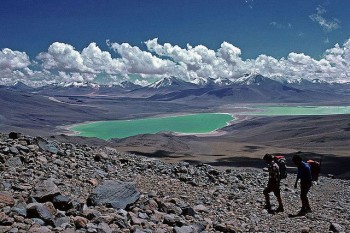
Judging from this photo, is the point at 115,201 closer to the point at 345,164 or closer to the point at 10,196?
the point at 10,196

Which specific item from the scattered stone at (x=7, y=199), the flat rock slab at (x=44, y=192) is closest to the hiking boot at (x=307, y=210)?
the flat rock slab at (x=44, y=192)

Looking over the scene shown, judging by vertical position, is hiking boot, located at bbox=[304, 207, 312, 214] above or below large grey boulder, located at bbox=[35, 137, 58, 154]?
below

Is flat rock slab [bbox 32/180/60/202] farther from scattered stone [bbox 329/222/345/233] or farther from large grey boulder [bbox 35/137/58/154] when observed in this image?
scattered stone [bbox 329/222/345/233]

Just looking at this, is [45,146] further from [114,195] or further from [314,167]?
[314,167]

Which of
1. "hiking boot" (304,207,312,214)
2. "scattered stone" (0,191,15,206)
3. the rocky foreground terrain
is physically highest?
"scattered stone" (0,191,15,206)

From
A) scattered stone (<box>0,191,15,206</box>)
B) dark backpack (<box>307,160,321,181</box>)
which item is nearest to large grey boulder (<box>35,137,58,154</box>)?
scattered stone (<box>0,191,15,206</box>)

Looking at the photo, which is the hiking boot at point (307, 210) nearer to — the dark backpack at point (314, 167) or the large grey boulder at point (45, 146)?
the dark backpack at point (314, 167)
